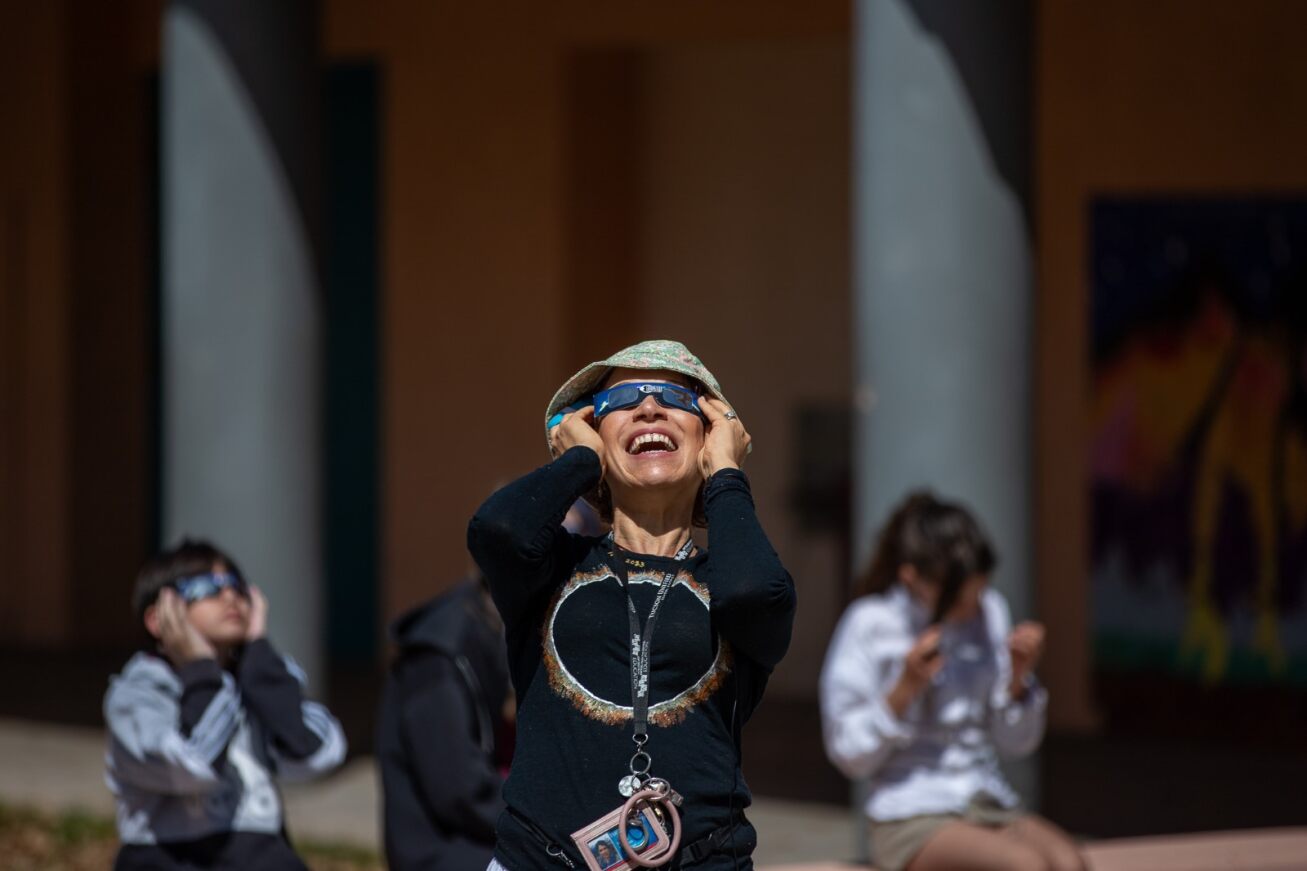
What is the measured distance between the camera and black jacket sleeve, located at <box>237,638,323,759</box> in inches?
183

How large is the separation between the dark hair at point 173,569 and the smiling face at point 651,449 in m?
1.71

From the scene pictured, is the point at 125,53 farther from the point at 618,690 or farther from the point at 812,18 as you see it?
the point at 618,690

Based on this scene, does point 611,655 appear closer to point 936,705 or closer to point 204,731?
point 204,731

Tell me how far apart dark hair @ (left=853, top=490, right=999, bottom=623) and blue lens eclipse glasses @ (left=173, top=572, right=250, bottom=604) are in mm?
1863

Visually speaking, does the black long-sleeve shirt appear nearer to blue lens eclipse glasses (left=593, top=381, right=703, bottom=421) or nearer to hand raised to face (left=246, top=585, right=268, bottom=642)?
blue lens eclipse glasses (left=593, top=381, right=703, bottom=421)

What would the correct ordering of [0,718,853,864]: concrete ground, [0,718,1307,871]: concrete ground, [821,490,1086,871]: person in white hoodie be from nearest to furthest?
[821,490,1086,871]: person in white hoodie
[0,718,1307,871]: concrete ground
[0,718,853,864]: concrete ground

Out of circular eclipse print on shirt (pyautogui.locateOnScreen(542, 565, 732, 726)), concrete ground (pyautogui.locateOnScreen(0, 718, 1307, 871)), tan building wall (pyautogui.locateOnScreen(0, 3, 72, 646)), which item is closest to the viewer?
circular eclipse print on shirt (pyautogui.locateOnScreen(542, 565, 732, 726))

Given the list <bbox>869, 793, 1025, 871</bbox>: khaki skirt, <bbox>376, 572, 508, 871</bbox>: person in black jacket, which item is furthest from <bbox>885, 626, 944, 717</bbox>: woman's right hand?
<bbox>376, 572, 508, 871</bbox>: person in black jacket

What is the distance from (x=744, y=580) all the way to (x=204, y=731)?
6.26ft

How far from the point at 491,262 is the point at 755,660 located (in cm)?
849

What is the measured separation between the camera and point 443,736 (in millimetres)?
4473

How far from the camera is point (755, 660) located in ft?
10.9

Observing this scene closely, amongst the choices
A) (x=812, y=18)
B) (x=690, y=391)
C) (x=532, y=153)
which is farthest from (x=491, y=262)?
(x=690, y=391)

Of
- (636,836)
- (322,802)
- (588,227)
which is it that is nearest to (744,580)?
(636,836)
